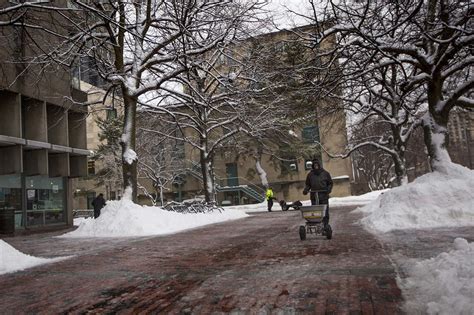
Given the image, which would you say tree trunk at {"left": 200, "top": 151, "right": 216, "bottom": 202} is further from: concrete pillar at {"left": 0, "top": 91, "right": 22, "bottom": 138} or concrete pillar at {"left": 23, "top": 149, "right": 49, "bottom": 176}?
concrete pillar at {"left": 0, "top": 91, "right": 22, "bottom": 138}

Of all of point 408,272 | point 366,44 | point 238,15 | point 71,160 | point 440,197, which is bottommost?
point 408,272

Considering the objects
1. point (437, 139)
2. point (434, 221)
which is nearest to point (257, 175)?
point (437, 139)

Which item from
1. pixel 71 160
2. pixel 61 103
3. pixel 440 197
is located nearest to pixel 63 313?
pixel 440 197

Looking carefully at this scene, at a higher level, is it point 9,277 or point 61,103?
point 61,103

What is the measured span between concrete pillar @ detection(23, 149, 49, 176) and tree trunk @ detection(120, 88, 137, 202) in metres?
5.35

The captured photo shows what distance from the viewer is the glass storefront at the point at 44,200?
19703 millimetres

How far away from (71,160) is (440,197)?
19.1 m

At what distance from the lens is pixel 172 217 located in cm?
1698

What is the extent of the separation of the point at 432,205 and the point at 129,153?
36.3 feet

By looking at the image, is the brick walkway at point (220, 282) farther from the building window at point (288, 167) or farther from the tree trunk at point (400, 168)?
the building window at point (288, 167)

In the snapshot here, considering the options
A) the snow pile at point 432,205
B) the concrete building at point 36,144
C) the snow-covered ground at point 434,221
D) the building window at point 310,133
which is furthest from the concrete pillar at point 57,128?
the building window at point 310,133

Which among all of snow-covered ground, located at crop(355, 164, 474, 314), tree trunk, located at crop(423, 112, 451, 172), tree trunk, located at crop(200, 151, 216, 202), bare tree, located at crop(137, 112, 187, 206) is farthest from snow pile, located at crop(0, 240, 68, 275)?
bare tree, located at crop(137, 112, 187, 206)

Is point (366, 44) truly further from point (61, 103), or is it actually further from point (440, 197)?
point (61, 103)

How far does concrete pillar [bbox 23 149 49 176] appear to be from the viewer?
765 inches
